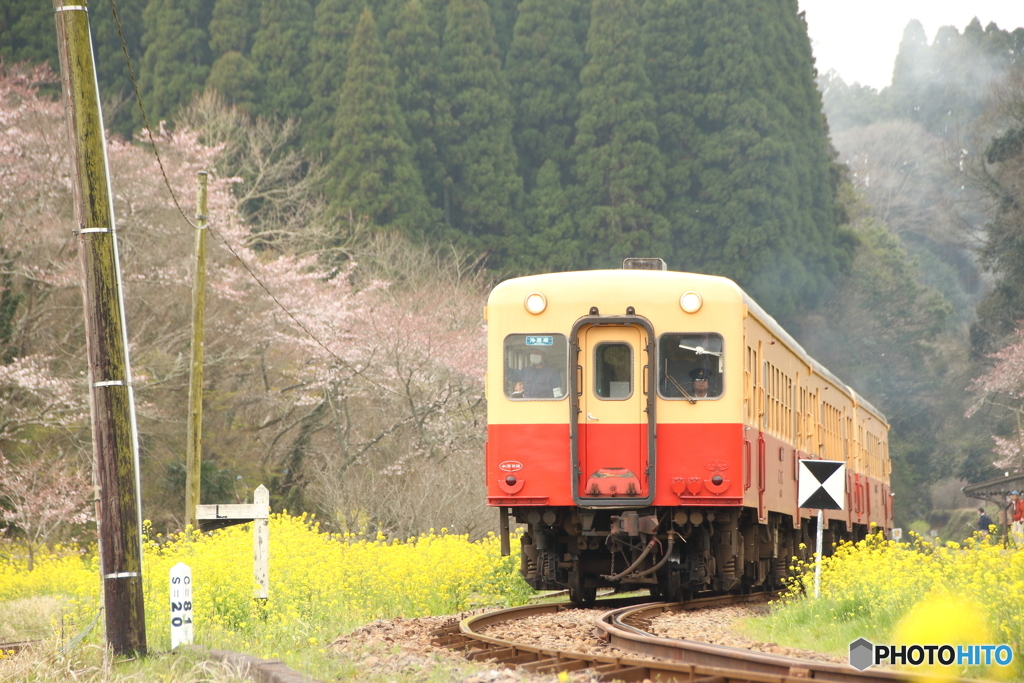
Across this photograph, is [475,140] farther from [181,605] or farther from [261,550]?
[181,605]

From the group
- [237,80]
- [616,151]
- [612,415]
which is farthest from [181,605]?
[616,151]

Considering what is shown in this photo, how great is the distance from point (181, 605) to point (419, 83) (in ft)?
111

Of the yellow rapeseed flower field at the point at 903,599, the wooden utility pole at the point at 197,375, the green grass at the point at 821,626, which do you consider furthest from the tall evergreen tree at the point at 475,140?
the green grass at the point at 821,626

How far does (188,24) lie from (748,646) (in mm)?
36464

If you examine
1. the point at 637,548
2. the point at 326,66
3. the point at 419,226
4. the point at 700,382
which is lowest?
the point at 637,548

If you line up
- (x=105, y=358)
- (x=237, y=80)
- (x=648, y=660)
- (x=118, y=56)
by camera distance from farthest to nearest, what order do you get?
(x=118, y=56) < (x=237, y=80) < (x=105, y=358) < (x=648, y=660)

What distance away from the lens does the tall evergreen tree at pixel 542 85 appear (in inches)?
1681

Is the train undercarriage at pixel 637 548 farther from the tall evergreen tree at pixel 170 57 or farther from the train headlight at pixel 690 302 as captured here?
the tall evergreen tree at pixel 170 57

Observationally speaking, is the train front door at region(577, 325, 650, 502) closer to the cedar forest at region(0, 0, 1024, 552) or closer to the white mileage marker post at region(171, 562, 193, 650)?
the white mileage marker post at region(171, 562, 193, 650)

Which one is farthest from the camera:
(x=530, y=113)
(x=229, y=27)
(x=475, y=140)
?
(x=530, y=113)

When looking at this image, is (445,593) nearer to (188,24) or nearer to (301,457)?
(301,457)

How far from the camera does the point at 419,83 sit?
40.5 m

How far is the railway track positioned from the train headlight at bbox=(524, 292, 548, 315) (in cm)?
264

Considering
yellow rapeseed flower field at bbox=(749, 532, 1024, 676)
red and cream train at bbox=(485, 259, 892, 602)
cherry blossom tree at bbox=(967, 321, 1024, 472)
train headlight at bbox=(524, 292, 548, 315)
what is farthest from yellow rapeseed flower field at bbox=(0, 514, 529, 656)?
cherry blossom tree at bbox=(967, 321, 1024, 472)
